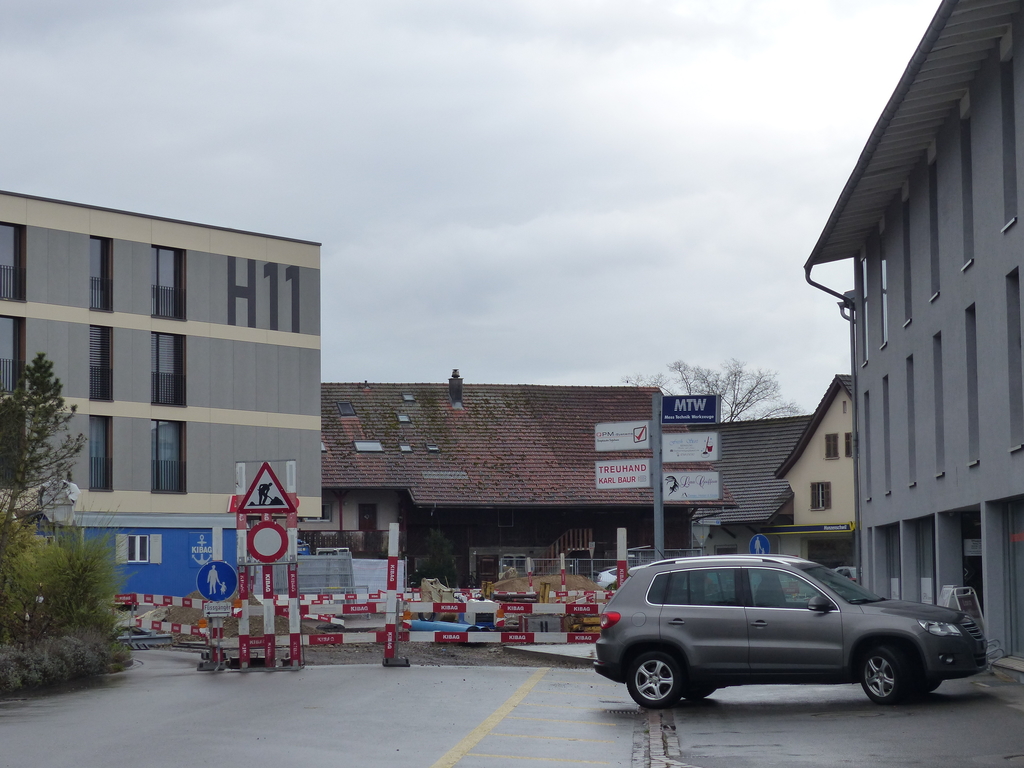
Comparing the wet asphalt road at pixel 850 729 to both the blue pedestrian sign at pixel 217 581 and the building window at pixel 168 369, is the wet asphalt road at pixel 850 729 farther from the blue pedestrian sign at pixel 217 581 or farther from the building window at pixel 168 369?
the building window at pixel 168 369

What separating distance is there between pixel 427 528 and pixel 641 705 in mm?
41568

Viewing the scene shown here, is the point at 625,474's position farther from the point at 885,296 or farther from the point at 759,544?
the point at 759,544

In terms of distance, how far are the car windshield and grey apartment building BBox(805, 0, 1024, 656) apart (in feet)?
11.0

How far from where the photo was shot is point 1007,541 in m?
18.5

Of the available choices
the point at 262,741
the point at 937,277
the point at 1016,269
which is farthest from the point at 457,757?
the point at 937,277

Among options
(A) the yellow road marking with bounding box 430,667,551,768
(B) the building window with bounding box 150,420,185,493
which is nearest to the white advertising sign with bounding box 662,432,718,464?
(A) the yellow road marking with bounding box 430,667,551,768

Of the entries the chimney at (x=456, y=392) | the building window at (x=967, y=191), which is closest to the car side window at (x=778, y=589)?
the building window at (x=967, y=191)

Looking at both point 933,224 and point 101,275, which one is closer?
point 933,224

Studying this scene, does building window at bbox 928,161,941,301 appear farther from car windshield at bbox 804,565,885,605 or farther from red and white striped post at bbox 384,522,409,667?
red and white striped post at bbox 384,522,409,667

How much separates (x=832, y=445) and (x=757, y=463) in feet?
17.2

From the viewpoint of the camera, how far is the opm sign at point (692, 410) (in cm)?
2027

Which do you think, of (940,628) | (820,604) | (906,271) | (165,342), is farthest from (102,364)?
(940,628)

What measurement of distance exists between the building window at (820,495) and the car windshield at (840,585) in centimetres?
4747

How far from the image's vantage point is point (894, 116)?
20.3 m
